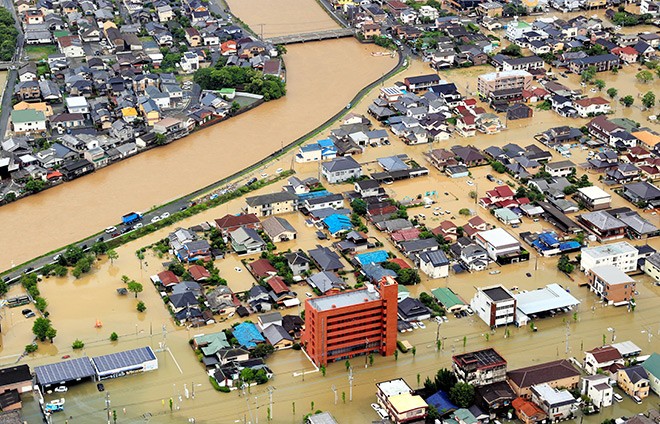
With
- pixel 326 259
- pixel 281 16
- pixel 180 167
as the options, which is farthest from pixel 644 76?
pixel 326 259

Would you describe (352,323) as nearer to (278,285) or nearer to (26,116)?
(278,285)

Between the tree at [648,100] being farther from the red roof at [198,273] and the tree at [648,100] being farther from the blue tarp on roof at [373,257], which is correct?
the red roof at [198,273]

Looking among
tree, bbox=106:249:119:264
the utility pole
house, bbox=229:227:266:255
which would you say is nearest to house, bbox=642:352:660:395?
the utility pole

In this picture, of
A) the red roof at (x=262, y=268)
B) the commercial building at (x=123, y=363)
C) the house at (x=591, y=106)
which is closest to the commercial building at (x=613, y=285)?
the red roof at (x=262, y=268)

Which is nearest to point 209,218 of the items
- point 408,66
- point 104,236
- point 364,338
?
point 104,236

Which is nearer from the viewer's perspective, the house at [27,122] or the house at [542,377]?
the house at [542,377]
